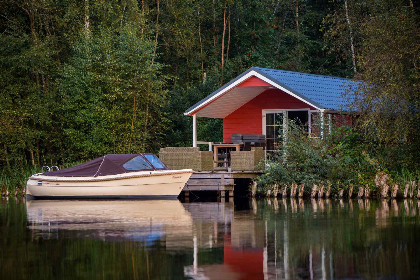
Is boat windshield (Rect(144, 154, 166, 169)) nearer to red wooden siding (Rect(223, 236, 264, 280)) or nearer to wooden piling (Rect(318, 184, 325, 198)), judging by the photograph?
wooden piling (Rect(318, 184, 325, 198))

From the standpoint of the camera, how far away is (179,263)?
10789 millimetres

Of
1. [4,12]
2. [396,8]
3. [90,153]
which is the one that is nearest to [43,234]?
[396,8]

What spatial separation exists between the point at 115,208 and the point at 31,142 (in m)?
13.0

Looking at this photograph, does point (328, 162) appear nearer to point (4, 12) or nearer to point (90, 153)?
point (90, 153)

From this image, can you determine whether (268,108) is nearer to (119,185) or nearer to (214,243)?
(119,185)

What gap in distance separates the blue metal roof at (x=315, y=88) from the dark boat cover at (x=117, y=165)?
231 inches

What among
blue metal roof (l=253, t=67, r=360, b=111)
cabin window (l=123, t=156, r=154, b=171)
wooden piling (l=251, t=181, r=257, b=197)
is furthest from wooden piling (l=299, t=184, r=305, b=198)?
cabin window (l=123, t=156, r=154, b=171)

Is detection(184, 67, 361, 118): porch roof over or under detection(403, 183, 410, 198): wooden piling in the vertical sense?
over

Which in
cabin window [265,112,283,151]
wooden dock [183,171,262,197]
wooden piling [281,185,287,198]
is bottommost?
wooden piling [281,185,287,198]

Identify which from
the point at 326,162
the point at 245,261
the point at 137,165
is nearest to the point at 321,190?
the point at 326,162

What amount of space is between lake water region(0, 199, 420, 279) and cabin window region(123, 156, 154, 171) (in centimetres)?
471

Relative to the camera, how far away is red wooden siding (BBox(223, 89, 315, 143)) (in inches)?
1226

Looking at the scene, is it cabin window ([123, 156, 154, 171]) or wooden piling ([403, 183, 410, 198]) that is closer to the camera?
Result: wooden piling ([403, 183, 410, 198])

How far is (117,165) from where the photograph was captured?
84.0 feet
